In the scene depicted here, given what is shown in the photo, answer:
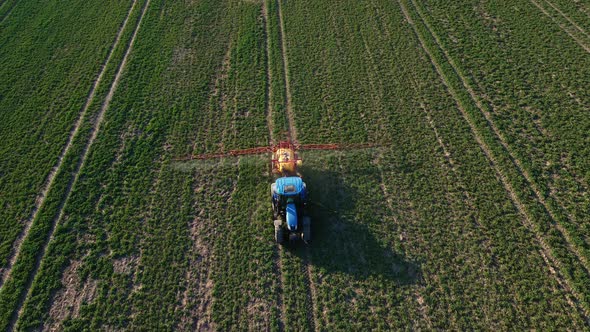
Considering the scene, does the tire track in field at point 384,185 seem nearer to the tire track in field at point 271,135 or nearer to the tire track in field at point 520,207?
the tire track in field at point 520,207

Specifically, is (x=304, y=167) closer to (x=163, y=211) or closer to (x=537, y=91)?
(x=163, y=211)

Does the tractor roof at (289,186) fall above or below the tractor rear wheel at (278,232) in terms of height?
above

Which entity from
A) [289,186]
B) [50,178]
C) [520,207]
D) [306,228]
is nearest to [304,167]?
[289,186]

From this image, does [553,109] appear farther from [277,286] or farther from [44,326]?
[44,326]

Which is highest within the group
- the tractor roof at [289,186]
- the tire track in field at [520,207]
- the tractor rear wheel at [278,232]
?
the tractor roof at [289,186]

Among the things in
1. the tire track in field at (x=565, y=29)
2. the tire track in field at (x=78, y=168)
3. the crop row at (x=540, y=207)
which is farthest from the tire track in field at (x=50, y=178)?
the tire track in field at (x=565, y=29)

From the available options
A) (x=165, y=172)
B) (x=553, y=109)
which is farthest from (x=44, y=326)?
(x=553, y=109)

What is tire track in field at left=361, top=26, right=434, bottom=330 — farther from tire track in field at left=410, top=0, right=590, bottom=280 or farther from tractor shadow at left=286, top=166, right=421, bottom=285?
tire track in field at left=410, top=0, right=590, bottom=280
